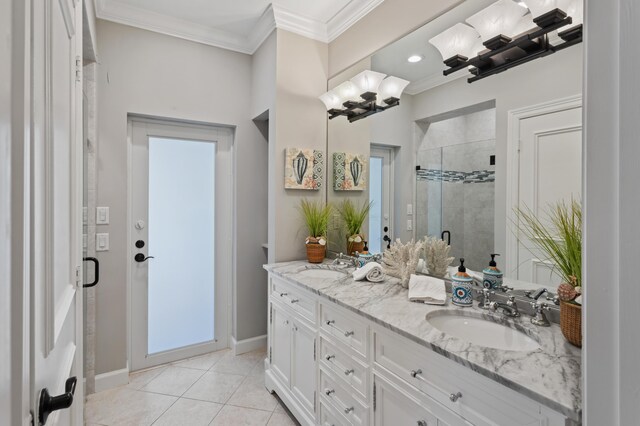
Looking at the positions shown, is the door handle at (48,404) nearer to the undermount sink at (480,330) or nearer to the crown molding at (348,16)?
the undermount sink at (480,330)

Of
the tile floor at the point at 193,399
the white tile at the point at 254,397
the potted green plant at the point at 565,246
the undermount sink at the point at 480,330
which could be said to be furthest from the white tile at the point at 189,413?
the potted green plant at the point at 565,246

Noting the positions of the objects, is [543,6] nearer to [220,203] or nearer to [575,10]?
[575,10]

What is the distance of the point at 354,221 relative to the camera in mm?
2607

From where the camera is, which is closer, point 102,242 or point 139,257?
point 102,242

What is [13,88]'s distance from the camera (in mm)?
473

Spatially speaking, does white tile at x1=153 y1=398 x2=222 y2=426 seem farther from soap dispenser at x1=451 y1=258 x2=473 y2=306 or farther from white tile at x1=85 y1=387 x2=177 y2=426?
soap dispenser at x1=451 y1=258 x2=473 y2=306

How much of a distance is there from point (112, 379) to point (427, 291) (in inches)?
95.6

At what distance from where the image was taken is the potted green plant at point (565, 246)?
108 cm

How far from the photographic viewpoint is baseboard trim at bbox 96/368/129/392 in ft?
8.01

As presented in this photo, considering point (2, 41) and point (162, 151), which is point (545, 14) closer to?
point (2, 41)

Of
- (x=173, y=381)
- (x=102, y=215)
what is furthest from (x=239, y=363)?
(x=102, y=215)

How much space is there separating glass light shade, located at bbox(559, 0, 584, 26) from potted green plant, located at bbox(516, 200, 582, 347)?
713mm

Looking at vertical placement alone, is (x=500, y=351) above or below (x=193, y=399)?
above

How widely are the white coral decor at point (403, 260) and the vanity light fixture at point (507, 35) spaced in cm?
95
